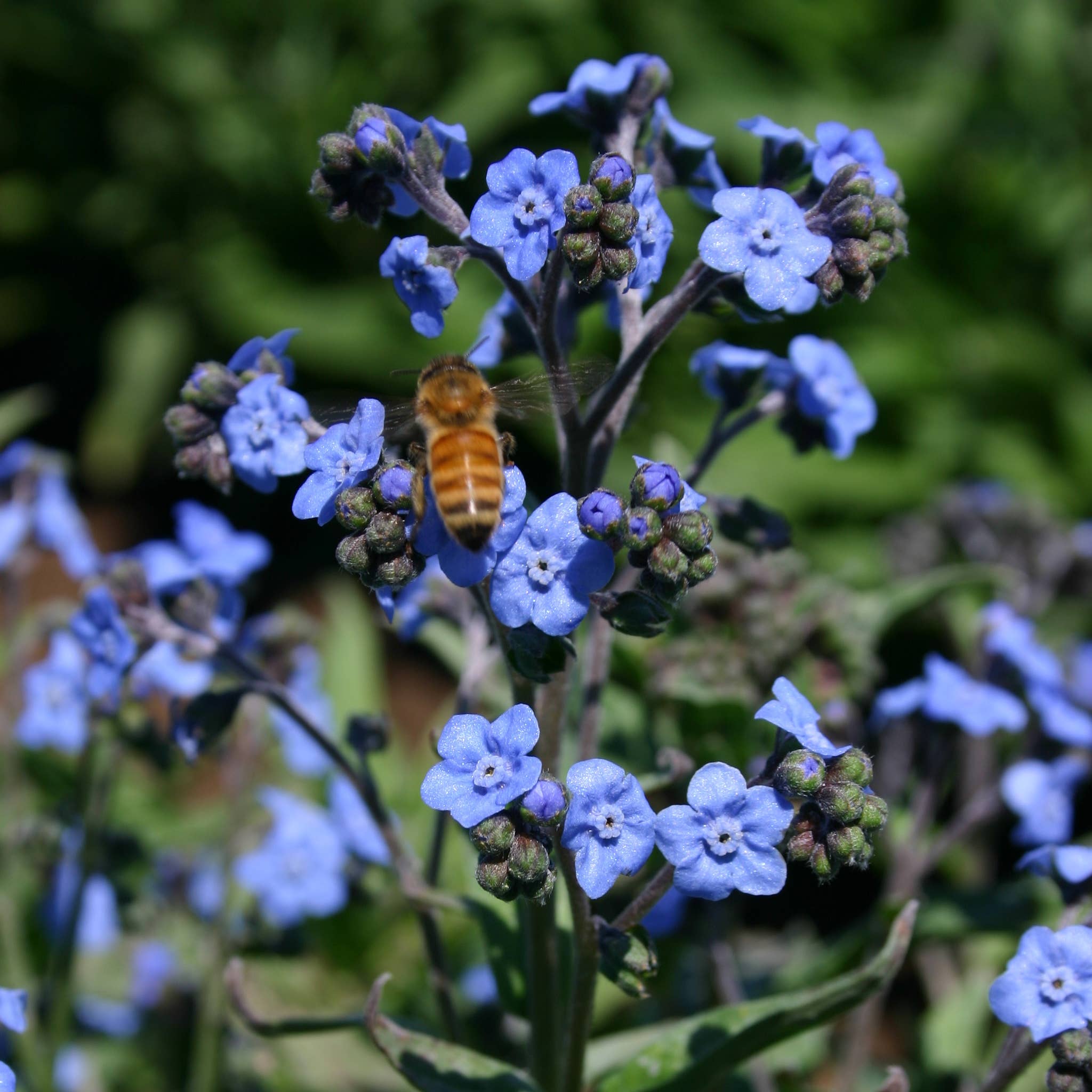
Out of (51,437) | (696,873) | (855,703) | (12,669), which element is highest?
(696,873)

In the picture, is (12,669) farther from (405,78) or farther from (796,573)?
(405,78)

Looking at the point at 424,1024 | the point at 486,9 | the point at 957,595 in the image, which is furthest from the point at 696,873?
the point at 486,9

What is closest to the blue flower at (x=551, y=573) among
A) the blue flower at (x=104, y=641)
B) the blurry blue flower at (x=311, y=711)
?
the blue flower at (x=104, y=641)

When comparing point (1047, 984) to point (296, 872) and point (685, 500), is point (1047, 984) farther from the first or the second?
point (296, 872)

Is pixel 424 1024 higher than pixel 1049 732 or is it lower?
lower

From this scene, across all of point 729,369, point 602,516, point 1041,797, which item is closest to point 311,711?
point 729,369

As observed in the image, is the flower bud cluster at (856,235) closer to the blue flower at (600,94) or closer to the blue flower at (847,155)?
the blue flower at (847,155)
